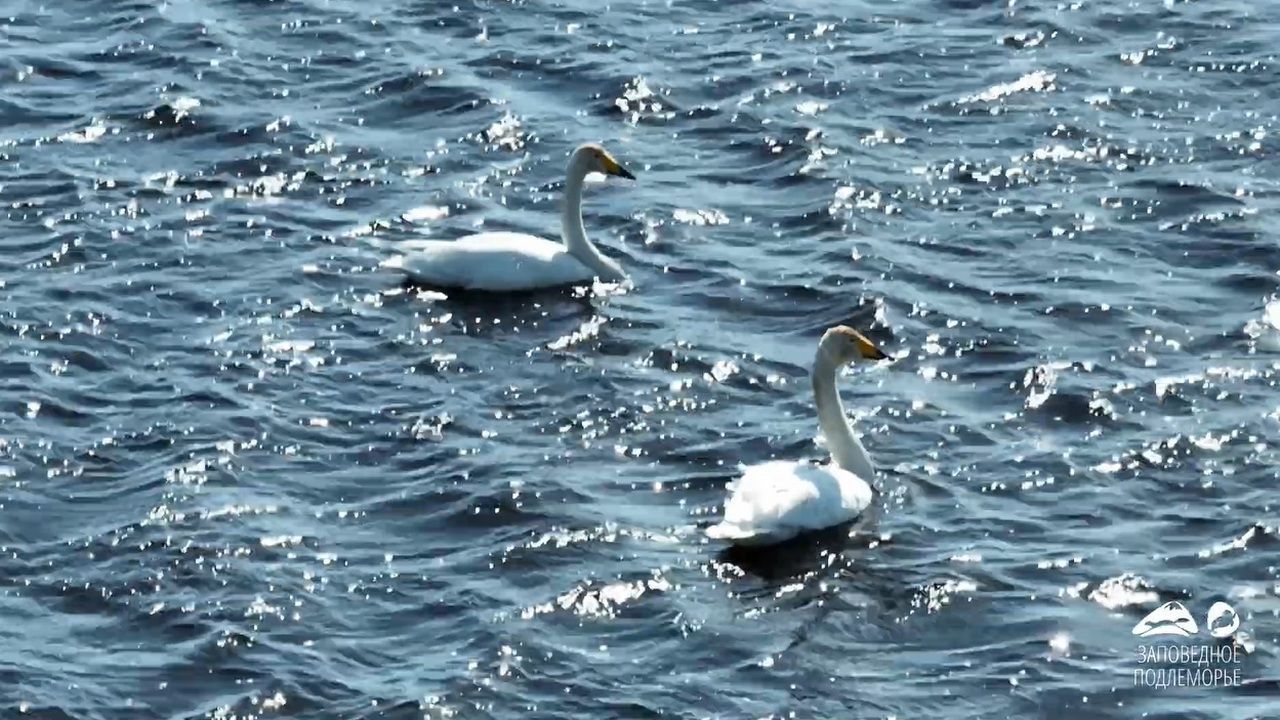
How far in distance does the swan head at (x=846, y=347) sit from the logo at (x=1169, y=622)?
9.06 feet

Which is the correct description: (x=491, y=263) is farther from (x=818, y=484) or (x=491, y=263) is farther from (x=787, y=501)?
(x=787, y=501)

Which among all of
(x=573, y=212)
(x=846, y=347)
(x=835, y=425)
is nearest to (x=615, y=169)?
(x=573, y=212)

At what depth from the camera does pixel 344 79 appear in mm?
23438

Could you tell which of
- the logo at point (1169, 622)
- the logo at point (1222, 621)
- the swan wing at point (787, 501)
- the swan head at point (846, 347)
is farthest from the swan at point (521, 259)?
the logo at point (1222, 621)

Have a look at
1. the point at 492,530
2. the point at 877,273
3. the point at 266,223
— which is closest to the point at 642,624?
the point at 492,530

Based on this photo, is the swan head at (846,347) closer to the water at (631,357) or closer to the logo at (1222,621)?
the water at (631,357)

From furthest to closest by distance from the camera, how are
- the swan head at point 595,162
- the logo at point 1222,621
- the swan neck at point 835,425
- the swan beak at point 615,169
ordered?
the swan beak at point 615,169, the swan head at point 595,162, the swan neck at point 835,425, the logo at point 1222,621

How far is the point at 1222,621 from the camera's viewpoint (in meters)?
14.9

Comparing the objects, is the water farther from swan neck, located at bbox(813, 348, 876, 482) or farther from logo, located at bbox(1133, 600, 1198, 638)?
swan neck, located at bbox(813, 348, 876, 482)

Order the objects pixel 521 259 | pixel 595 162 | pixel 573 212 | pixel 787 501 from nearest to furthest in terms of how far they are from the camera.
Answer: pixel 787 501
pixel 521 259
pixel 573 212
pixel 595 162

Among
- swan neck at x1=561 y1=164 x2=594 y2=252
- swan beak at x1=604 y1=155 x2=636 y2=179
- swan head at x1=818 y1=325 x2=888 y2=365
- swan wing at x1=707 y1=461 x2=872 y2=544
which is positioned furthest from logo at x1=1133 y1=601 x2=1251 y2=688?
swan beak at x1=604 y1=155 x2=636 y2=179

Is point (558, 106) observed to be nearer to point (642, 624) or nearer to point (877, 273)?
point (877, 273)

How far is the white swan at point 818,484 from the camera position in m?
15.7

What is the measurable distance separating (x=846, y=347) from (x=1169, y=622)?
3014mm
